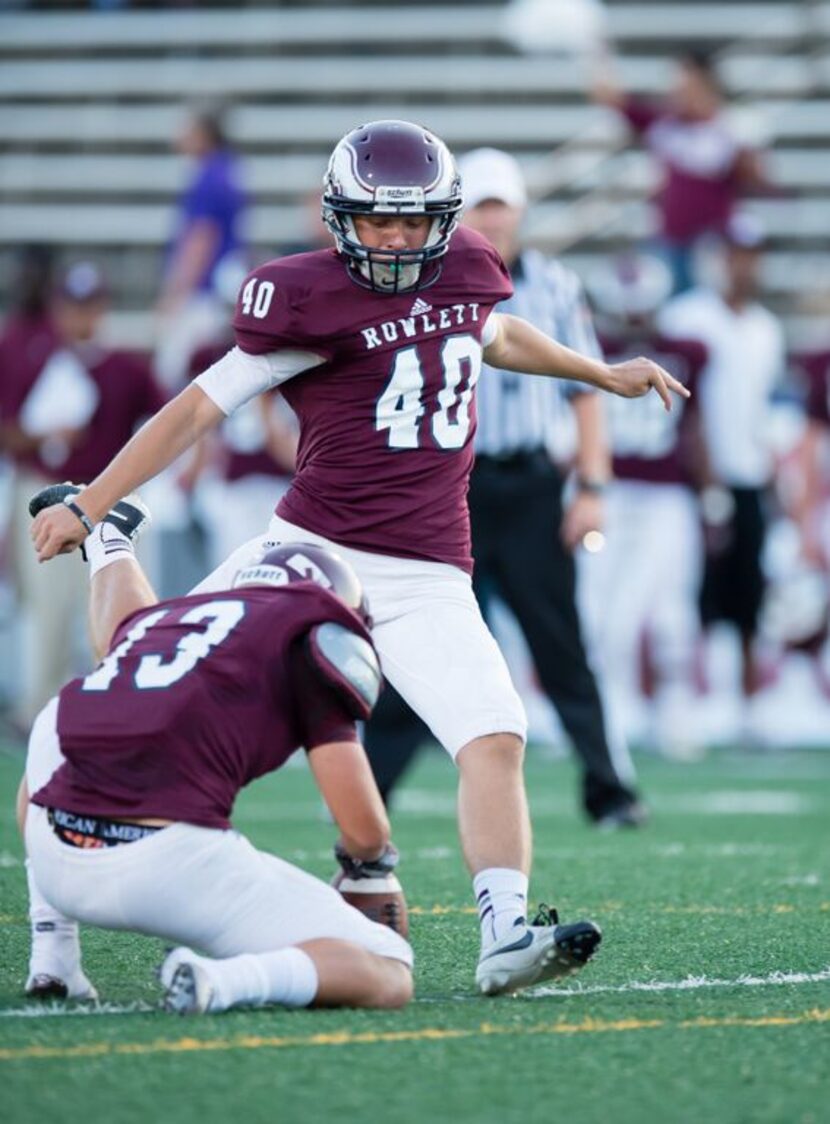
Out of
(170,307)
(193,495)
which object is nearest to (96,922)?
(193,495)

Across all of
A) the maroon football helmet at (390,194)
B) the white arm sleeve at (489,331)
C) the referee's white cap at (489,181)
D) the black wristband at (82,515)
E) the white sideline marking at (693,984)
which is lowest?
the white sideline marking at (693,984)

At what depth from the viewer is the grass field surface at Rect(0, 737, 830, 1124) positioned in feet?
9.45

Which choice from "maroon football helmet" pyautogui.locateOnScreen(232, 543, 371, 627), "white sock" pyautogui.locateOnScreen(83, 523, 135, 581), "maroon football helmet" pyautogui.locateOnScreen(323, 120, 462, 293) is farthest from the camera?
"white sock" pyautogui.locateOnScreen(83, 523, 135, 581)

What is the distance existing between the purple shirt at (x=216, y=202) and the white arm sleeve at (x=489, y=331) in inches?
303

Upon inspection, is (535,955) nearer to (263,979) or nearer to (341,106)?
(263,979)

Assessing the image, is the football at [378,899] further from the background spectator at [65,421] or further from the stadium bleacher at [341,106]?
the stadium bleacher at [341,106]

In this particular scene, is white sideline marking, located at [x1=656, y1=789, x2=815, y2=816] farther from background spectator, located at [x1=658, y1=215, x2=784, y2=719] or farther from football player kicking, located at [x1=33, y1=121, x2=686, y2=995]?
football player kicking, located at [x1=33, y1=121, x2=686, y2=995]

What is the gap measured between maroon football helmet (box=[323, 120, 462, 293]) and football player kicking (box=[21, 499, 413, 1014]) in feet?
2.51

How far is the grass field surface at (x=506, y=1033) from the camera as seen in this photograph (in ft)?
9.45

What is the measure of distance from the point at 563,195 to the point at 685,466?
6109 millimetres

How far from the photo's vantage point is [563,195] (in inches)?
619

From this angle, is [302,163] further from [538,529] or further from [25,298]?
[538,529]

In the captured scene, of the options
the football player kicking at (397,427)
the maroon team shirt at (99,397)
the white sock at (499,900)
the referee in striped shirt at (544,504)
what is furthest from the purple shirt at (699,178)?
the white sock at (499,900)

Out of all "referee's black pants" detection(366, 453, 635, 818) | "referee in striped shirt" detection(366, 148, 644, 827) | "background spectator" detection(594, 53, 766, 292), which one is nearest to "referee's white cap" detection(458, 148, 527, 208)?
"referee in striped shirt" detection(366, 148, 644, 827)
